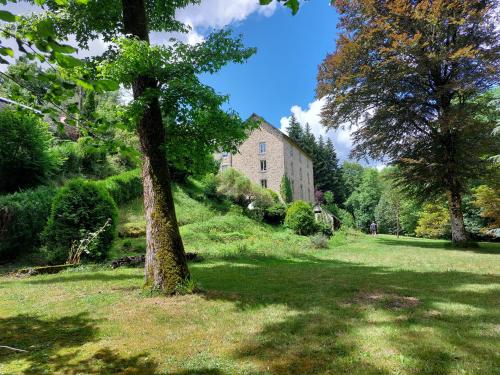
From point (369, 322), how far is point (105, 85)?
14.6ft

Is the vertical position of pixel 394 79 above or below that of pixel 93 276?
above

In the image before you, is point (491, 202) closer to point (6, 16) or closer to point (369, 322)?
point (369, 322)

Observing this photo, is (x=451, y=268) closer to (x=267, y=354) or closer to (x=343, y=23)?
(x=267, y=354)

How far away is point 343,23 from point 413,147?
25.7 ft

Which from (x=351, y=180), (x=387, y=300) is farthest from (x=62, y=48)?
(x=351, y=180)

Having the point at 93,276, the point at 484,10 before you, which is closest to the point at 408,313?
the point at 93,276

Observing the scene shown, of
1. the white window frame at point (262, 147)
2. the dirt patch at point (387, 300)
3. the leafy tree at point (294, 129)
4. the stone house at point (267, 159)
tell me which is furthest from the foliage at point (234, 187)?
the leafy tree at point (294, 129)

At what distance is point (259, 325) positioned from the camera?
182 inches

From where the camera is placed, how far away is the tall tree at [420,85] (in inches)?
597

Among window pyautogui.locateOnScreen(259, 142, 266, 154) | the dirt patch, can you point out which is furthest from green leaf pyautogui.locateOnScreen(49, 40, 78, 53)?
window pyautogui.locateOnScreen(259, 142, 266, 154)

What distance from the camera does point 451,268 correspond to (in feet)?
32.9

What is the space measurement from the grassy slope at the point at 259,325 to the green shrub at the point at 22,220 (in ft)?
8.59

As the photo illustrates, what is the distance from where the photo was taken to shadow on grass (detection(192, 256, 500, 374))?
11.2ft

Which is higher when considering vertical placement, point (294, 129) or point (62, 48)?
point (294, 129)
